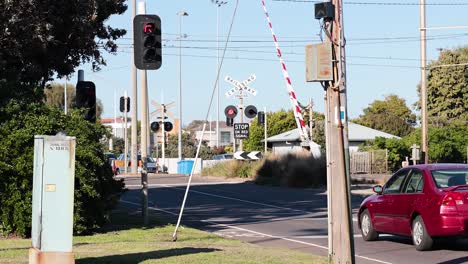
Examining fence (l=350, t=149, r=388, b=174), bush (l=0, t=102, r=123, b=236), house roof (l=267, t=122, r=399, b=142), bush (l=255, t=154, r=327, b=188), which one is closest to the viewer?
bush (l=0, t=102, r=123, b=236)

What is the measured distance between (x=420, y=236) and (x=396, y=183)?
1745 millimetres

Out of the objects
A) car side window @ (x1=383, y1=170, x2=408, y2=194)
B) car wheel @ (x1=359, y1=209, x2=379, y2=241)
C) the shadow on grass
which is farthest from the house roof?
the shadow on grass

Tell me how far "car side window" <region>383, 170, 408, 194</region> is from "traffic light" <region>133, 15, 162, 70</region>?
5252 millimetres

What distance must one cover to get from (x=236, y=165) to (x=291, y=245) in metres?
29.7

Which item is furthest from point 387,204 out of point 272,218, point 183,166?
point 183,166

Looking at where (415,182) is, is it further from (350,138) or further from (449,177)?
(350,138)

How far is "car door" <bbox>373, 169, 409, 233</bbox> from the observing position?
1611cm

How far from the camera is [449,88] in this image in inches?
2968

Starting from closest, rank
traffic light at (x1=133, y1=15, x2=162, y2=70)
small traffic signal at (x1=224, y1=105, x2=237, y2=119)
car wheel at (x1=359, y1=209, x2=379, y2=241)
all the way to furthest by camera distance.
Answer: traffic light at (x1=133, y1=15, x2=162, y2=70), car wheel at (x1=359, y1=209, x2=379, y2=241), small traffic signal at (x1=224, y1=105, x2=237, y2=119)

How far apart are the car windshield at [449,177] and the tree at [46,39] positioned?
27.3 feet

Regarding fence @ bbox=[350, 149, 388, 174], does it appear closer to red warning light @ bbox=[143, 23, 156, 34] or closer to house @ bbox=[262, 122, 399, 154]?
house @ bbox=[262, 122, 399, 154]

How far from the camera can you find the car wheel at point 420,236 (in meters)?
14.7

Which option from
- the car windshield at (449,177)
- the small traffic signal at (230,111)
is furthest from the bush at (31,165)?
the small traffic signal at (230,111)

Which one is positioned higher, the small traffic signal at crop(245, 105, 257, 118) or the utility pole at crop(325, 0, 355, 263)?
the small traffic signal at crop(245, 105, 257, 118)
